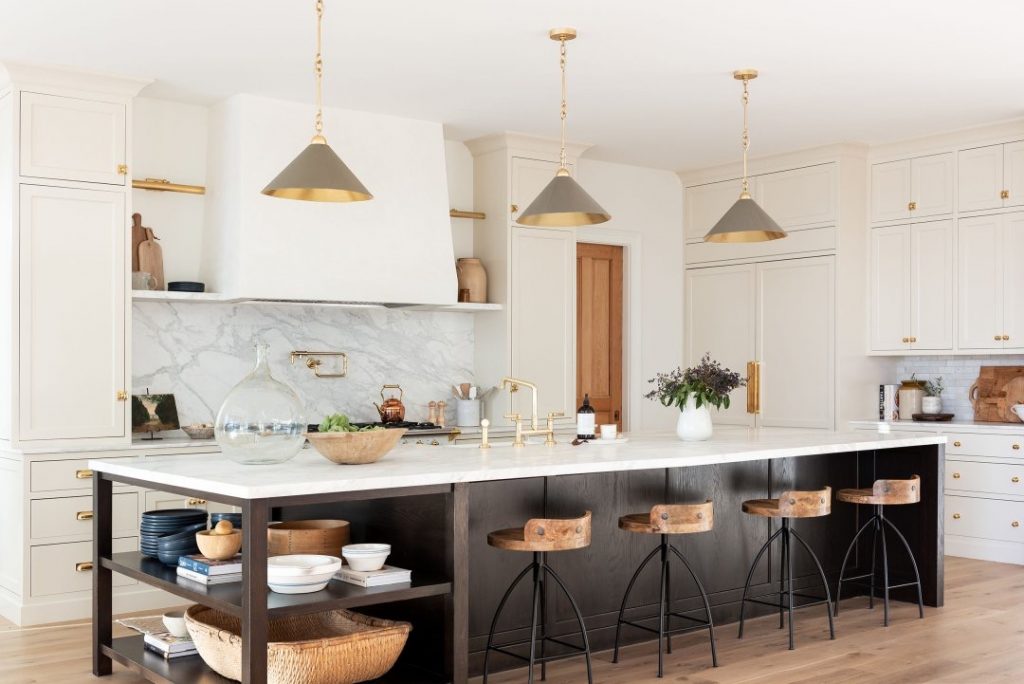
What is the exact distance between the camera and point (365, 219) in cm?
676

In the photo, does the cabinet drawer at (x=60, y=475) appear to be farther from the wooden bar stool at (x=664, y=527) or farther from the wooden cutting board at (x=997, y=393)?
the wooden cutting board at (x=997, y=393)

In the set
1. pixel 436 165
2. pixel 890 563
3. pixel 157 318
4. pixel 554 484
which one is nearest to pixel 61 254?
pixel 157 318

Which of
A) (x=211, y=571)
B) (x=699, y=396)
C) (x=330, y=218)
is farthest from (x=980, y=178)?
(x=211, y=571)

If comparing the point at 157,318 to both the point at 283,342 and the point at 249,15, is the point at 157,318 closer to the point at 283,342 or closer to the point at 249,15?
the point at 283,342

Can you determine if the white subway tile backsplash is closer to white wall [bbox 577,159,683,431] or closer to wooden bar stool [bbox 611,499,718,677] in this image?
white wall [bbox 577,159,683,431]

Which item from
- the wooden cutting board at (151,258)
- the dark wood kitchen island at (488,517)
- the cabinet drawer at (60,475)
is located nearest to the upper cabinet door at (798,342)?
the dark wood kitchen island at (488,517)

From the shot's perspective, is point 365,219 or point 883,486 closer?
point 883,486

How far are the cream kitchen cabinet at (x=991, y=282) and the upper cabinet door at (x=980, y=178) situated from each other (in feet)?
0.34

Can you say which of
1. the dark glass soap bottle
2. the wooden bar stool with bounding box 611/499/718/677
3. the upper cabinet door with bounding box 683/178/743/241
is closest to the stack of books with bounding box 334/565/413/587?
the wooden bar stool with bounding box 611/499/718/677

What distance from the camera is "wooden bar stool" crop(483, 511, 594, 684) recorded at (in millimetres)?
4094

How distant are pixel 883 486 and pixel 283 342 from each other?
366 centimetres

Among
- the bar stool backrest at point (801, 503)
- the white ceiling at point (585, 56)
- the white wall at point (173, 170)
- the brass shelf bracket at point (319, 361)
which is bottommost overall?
the bar stool backrest at point (801, 503)

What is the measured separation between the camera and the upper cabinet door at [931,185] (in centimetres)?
752

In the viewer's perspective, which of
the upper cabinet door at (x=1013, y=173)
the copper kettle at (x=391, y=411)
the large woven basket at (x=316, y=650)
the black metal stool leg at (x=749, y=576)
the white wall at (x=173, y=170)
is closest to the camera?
the large woven basket at (x=316, y=650)
